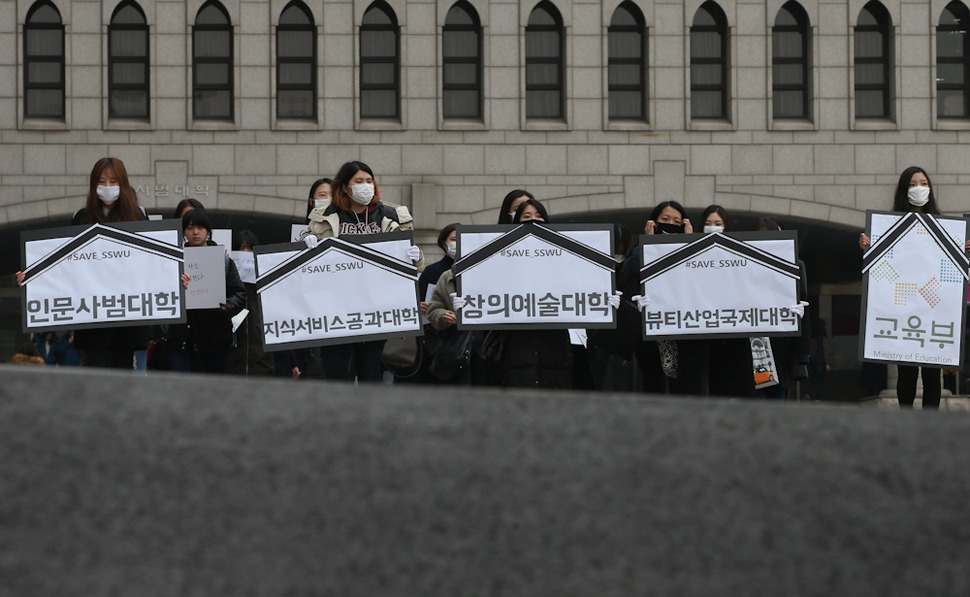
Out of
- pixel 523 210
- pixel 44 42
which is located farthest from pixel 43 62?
pixel 523 210

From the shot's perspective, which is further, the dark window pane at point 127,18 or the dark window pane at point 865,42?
the dark window pane at point 865,42

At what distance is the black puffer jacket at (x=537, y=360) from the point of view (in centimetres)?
912

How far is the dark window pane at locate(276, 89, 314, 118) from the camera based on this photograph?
26406mm

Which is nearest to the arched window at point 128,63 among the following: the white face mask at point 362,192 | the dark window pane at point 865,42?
the dark window pane at point 865,42

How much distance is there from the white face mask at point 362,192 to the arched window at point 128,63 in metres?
17.7

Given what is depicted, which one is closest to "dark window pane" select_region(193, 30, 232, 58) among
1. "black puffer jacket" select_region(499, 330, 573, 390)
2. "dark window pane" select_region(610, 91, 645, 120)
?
"dark window pane" select_region(610, 91, 645, 120)

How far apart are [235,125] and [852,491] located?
2331cm

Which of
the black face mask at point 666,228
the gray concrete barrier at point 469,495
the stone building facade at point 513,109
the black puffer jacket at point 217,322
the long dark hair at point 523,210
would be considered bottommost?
the gray concrete barrier at point 469,495

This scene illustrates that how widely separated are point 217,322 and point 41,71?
55.5ft

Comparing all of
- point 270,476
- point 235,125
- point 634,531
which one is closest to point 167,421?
point 270,476

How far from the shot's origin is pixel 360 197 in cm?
967

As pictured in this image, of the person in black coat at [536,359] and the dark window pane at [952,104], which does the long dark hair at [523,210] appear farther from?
the dark window pane at [952,104]

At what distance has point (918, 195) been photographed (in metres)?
10.8

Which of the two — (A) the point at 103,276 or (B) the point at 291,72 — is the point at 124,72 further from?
(A) the point at 103,276
